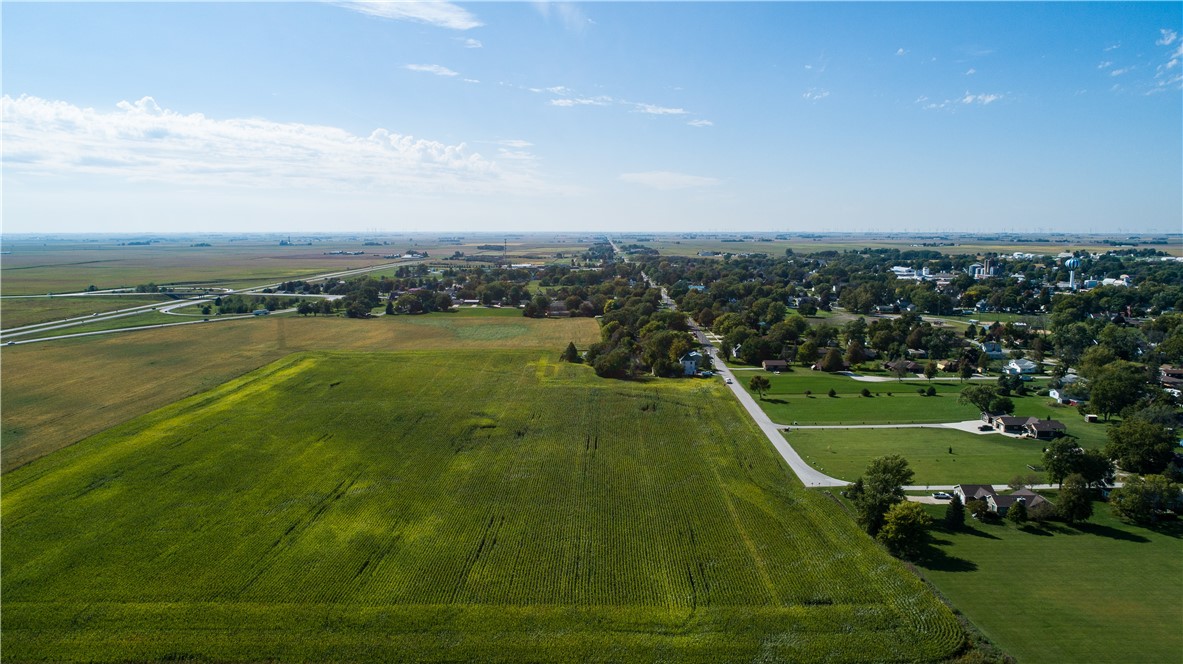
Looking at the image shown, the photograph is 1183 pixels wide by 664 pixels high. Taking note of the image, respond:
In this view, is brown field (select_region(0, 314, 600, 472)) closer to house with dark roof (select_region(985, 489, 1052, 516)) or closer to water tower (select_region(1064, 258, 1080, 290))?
house with dark roof (select_region(985, 489, 1052, 516))

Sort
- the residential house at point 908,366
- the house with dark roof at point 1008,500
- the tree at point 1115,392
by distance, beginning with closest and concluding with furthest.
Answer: the house with dark roof at point 1008,500 < the tree at point 1115,392 < the residential house at point 908,366

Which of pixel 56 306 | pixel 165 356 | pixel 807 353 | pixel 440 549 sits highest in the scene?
pixel 56 306

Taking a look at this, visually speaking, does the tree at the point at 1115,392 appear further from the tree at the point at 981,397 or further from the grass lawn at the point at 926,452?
the grass lawn at the point at 926,452

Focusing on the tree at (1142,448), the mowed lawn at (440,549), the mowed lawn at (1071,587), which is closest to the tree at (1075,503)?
the mowed lawn at (1071,587)

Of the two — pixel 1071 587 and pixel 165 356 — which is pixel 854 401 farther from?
pixel 165 356

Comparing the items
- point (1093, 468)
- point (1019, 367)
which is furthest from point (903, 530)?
point (1019, 367)

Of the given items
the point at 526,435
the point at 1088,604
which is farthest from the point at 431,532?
the point at 1088,604
